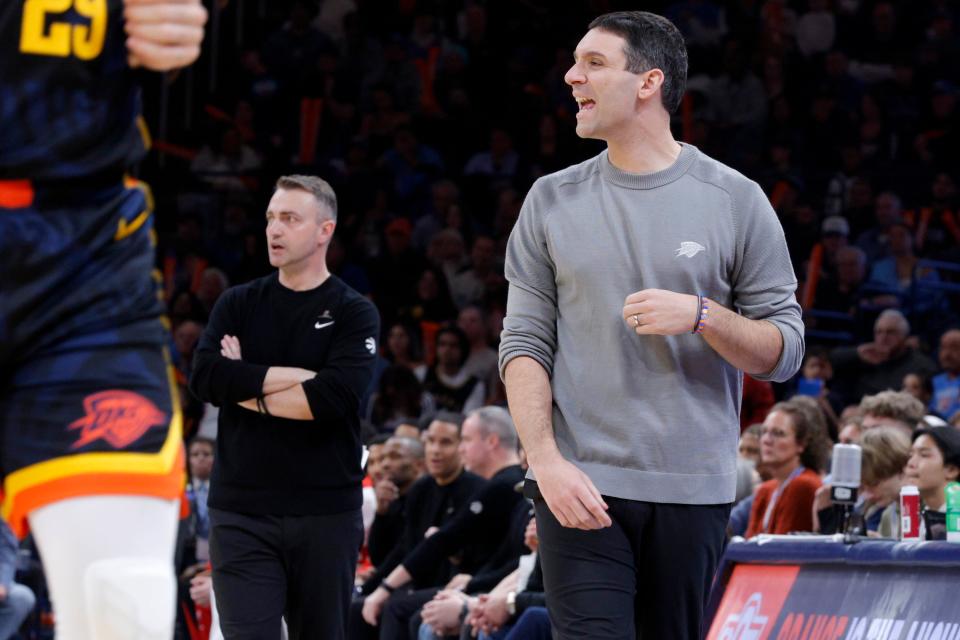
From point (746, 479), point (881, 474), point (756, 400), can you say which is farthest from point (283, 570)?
point (756, 400)

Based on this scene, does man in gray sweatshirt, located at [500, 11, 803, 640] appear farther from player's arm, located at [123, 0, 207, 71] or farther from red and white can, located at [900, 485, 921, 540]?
red and white can, located at [900, 485, 921, 540]

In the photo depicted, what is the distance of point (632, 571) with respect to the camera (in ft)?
12.9

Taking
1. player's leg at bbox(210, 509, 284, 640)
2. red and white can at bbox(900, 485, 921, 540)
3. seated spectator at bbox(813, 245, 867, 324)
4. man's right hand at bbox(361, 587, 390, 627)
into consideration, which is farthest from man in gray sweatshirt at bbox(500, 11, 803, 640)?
seated spectator at bbox(813, 245, 867, 324)

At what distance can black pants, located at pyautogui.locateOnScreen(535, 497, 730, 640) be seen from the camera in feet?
12.6

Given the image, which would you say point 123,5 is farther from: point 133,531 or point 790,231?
point 790,231

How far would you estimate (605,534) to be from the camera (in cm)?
388

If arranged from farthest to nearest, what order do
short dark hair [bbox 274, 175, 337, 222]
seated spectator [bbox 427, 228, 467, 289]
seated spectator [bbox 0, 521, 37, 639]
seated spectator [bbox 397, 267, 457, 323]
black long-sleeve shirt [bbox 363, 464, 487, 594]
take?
seated spectator [bbox 427, 228, 467, 289] → seated spectator [bbox 397, 267, 457, 323] → black long-sleeve shirt [bbox 363, 464, 487, 594] → seated spectator [bbox 0, 521, 37, 639] → short dark hair [bbox 274, 175, 337, 222]

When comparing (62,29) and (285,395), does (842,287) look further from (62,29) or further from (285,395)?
(62,29)

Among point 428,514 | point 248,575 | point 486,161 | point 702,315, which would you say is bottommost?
point 428,514

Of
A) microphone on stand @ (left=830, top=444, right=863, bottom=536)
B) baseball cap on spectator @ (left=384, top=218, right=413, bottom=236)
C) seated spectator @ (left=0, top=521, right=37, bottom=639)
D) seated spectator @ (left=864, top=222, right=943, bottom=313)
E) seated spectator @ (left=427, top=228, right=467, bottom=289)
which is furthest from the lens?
baseball cap on spectator @ (left=384, top=218, right=413, bottom=236)

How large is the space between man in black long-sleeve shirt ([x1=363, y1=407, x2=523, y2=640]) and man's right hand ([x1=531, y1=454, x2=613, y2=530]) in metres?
4.50

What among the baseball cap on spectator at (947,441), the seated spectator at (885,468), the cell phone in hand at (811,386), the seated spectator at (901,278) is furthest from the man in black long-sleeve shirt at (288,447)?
the seated spectator at (901,278)

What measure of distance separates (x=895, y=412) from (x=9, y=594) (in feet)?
16.1

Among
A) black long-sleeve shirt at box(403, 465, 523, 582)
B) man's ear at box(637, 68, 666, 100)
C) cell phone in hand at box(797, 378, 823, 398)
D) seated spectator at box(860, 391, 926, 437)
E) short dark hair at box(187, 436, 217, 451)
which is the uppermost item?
man's ear at box(637, 68, 666, 100)
